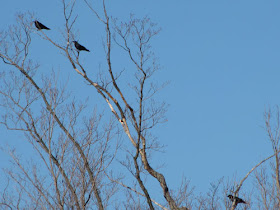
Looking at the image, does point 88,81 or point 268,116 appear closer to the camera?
point 268,116

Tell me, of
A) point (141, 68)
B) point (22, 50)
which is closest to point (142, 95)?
point (141, 68)

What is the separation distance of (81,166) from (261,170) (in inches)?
118

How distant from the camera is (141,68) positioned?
36.5ft

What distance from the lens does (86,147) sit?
10.8m

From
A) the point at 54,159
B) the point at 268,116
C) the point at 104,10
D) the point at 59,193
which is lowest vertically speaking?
the point at 59,193

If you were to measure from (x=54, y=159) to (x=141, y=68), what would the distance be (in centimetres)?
218

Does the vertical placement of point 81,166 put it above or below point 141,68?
below

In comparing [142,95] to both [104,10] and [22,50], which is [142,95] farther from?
[22,50]

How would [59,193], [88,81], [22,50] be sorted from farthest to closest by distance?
[22,50]
[88,81]
[59,193]

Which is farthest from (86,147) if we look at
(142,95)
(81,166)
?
(142,95)

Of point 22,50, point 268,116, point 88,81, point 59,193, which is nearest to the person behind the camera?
point 59,193

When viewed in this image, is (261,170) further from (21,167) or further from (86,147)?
(21,167)

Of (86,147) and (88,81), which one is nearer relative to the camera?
(86,147)

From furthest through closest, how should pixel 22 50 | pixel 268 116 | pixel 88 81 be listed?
pixel 22 50, pixel 88 81, pixel 268 116
